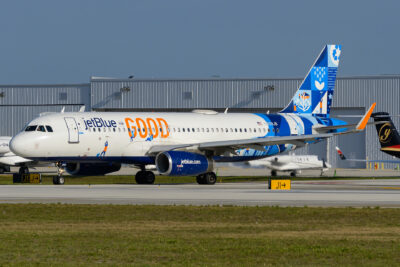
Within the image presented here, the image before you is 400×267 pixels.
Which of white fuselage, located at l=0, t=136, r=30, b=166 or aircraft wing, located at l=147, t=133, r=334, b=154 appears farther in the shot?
white fuselage, located at l=0, t=136, r=30, b=166

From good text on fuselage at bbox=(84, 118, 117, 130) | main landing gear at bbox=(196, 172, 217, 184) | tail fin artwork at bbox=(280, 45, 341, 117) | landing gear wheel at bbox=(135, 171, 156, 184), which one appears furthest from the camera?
tail fin artwork at bbox=(280, 45, 341, 117)

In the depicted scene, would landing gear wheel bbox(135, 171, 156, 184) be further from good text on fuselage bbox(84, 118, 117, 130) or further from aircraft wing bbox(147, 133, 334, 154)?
good text on fuselage bbox(84, 118, 117, 130)

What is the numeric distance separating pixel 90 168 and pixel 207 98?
157 feet

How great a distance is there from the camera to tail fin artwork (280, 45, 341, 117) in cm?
6091

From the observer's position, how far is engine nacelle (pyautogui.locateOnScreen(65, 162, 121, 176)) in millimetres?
51000

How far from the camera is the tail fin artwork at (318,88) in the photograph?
60906mm

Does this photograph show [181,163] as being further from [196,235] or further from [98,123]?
[196,235]

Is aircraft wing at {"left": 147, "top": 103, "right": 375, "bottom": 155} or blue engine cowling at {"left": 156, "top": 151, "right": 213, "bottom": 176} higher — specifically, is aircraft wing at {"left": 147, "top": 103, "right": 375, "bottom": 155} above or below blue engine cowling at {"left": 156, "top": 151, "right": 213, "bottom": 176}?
above

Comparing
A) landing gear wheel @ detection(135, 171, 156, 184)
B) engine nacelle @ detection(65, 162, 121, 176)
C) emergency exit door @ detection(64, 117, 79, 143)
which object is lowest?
landing gear wheel @ detection(135, 171, 156, 184)

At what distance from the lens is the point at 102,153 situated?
48188mm

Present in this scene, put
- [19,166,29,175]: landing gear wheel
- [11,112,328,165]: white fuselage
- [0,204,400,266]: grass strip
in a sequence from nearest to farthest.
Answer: [0,204,400,266]: grass strip → [11,112,328,165]: white fuselage → [19,166,29,175]: landing gear wheel

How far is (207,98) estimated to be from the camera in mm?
98188

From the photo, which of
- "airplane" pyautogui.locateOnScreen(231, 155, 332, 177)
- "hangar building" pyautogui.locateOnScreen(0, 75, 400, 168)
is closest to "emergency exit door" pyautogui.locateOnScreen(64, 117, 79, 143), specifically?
"airplane" pyautogui.locateOnScreen(231, 155, 332, 177)

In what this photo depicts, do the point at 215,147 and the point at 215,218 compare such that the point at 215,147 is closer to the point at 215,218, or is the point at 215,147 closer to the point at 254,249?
the point at 215,218
